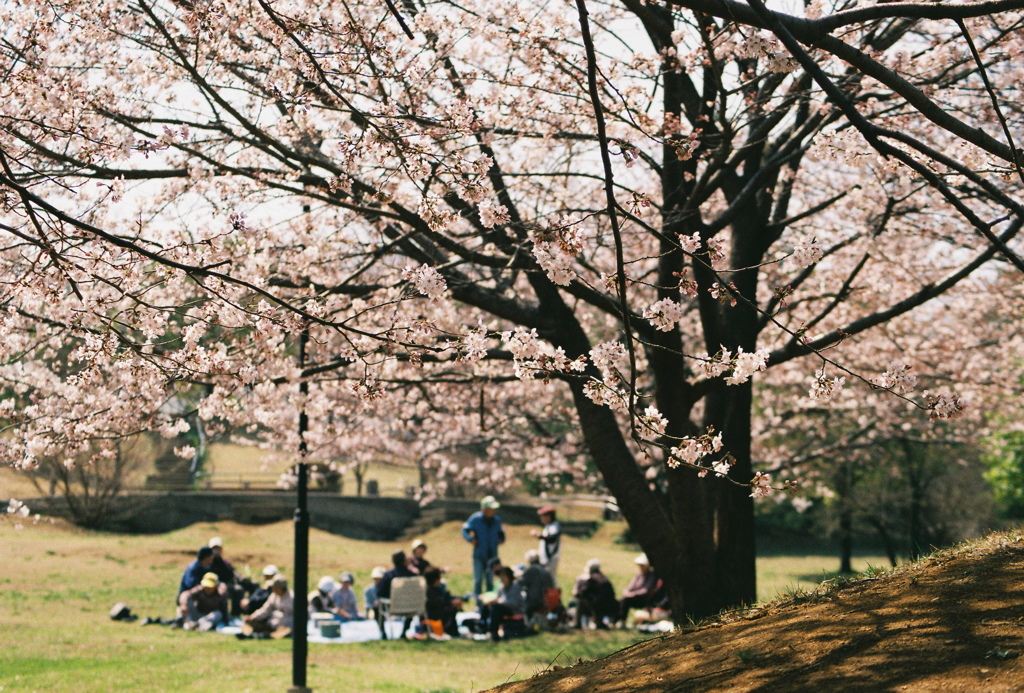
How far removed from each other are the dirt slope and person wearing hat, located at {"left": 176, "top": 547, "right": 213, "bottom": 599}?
10.4 meters

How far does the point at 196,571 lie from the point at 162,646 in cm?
223

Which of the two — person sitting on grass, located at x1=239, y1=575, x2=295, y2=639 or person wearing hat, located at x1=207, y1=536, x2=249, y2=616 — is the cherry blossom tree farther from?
person wearing hat, located at x1=207, y1=536, x2=249, y2=616

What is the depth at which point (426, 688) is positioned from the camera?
8.91 meters

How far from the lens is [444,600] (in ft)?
44.4

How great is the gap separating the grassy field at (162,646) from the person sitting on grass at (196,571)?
0.78 m

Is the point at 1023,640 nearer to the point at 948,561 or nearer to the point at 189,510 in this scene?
the point at 948,561

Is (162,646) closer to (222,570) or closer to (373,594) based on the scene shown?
(222,570)

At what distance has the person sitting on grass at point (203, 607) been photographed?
1359cm

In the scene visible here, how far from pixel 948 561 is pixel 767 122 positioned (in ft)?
12.5

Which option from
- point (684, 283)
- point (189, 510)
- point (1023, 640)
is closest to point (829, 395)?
point (684, 283)

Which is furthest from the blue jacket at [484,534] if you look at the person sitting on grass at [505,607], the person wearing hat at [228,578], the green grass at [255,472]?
the green grass at [255,472]

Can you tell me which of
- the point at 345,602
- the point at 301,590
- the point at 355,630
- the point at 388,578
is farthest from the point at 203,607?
the point at 301,590

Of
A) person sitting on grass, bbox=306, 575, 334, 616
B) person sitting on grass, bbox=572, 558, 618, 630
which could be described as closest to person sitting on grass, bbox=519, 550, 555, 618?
person sitting on grass, bbox=572, 558, 618, 630

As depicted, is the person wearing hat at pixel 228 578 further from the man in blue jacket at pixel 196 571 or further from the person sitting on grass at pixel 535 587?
the person sitting on grass at pixel 535 587
